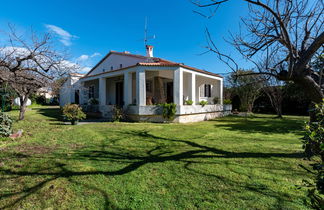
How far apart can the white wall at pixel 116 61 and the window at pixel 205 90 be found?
26.7 feet

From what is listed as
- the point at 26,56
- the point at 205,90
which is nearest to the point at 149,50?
the point at 205,90

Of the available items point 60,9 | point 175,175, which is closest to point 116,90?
point 60,9

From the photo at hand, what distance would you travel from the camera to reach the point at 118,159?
4648mm

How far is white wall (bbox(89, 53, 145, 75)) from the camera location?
17.2 metres

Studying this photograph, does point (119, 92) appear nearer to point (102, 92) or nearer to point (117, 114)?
point (102, 92)

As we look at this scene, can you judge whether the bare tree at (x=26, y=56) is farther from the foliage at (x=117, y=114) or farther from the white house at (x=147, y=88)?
the foliage at (x=117, y=114)

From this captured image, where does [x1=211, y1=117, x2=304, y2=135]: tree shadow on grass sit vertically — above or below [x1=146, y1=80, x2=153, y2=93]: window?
below

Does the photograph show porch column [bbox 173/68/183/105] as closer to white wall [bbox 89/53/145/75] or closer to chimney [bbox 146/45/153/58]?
white wall [bbox 89/53/145/75]

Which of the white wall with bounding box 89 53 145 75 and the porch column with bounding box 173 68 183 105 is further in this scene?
the white wall with bounding box 89 53 145 75

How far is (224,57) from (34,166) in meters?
5.55

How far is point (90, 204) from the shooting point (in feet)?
8.86

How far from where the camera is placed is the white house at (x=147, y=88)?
40.4ft

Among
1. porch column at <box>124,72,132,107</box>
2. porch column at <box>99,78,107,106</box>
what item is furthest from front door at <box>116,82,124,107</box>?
porch column at <box>124,72,132,107</box>

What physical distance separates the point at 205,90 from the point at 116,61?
37.2ft
